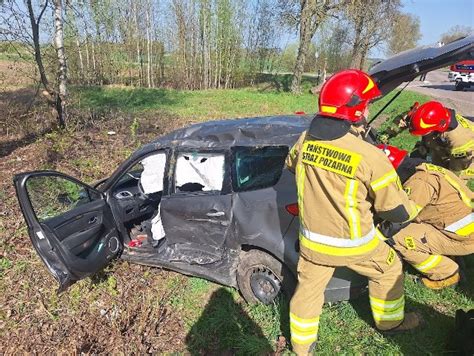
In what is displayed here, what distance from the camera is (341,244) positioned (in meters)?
2.27

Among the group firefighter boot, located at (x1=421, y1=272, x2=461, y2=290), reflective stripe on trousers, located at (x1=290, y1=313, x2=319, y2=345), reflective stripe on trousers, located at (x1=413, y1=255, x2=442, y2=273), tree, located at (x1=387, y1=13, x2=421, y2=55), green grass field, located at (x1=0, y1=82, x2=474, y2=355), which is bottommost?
green grass field, located at (x1=0, y1=82, x2=474, y2=355)

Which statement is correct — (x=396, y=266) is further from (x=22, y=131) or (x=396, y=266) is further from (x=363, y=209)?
(x=22, y=131)

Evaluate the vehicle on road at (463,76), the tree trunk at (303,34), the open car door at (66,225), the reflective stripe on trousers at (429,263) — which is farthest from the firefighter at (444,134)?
the vehicle on road at (463,76)

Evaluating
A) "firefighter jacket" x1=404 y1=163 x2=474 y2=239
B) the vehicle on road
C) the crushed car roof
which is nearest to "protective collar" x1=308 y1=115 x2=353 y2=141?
the crushed car roof

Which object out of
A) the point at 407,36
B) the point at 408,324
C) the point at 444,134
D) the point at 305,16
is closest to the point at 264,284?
the point at 408,324

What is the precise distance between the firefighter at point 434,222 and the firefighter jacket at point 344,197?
747mm

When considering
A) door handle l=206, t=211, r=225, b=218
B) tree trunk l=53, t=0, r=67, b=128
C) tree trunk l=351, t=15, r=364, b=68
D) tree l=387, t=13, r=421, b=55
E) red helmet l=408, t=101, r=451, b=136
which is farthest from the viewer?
tree l=387, t=13, r=421, b=55

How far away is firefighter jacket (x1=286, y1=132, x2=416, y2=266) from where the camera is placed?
2064mm

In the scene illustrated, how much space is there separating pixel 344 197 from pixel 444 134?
7.55ft

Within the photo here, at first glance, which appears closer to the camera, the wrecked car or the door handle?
the wrecked car

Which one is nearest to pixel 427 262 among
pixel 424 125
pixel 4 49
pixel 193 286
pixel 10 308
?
pixel 424 125

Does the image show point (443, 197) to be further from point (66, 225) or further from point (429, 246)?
point (66, 225)

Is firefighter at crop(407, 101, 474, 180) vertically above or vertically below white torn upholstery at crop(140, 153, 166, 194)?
above

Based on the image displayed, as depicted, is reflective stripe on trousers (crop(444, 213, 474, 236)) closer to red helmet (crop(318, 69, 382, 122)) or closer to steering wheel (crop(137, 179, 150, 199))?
red helmet (crop(318, 69, 382, 122))
